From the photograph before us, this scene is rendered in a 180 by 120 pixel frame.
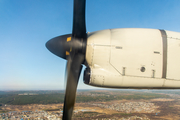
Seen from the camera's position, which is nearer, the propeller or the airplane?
the propeller

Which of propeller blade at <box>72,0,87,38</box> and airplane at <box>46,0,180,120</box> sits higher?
propeller blade at <box>72,0,87,38</box>

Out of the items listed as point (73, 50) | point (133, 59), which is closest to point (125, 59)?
point (133, 59)

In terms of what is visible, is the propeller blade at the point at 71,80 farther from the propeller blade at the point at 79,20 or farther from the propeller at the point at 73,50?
the propeller blade at the point at 79,20

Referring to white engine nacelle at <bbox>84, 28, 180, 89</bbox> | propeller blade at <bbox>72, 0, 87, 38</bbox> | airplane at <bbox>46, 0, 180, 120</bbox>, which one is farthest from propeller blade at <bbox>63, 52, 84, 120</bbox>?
propeller blade at <bbox>72, 0, 87, 38</bbox>

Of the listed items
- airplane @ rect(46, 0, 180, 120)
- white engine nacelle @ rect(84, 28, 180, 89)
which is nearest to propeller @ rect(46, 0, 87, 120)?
airplane @ rect(46, 0, 180, 120)

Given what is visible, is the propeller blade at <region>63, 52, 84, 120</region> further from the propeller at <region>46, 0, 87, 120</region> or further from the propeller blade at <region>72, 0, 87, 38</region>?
the propeller blade at <region>72, 0, 87, 38</region>

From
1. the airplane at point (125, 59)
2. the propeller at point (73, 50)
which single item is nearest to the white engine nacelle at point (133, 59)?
the airplane at point (125, 59)

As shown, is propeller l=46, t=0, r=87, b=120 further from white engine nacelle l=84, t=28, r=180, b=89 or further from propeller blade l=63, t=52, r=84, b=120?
white engine nacelle l=84, t=28, r=180, b=89

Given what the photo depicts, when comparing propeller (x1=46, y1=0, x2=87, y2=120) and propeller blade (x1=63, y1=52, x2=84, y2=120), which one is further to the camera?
propeller blade (x1=63, y1=52, x2=84, y2=120)

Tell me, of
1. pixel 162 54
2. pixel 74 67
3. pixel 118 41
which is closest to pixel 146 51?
pixel 162 54
